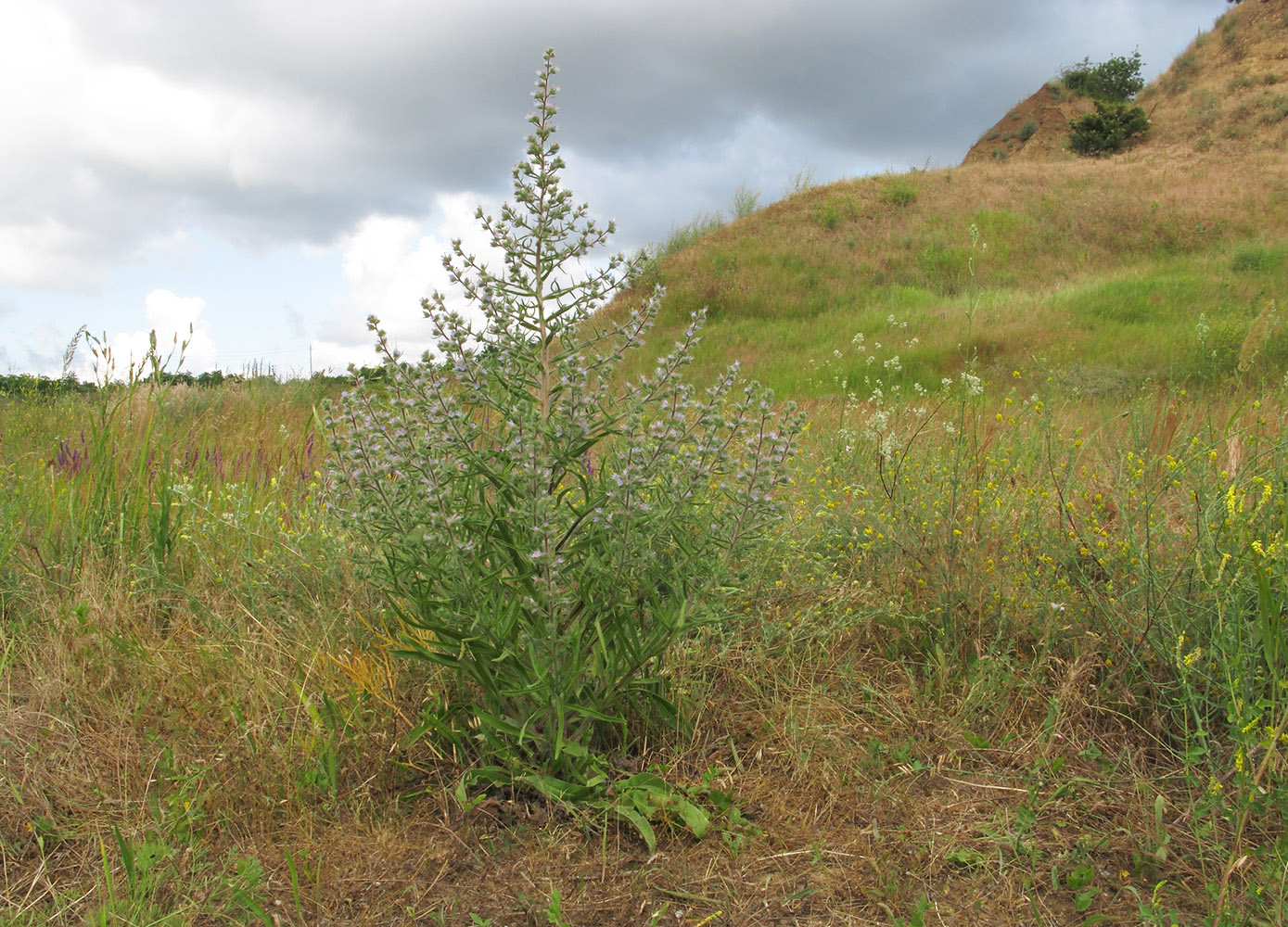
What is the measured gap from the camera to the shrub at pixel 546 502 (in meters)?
1.99

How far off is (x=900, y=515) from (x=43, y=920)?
3107 millimetres

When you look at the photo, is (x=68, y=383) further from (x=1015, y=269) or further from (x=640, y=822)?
(x=1015, y=269)

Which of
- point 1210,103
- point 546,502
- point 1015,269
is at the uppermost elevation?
point 1210,103

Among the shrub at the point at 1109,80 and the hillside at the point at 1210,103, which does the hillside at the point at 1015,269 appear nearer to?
the hillside at the point at 1210,103

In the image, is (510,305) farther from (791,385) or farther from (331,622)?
(791,385)

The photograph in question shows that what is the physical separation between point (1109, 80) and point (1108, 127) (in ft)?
30.5

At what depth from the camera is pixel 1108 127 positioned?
28.9 meters

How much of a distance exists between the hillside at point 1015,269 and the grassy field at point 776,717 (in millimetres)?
5196

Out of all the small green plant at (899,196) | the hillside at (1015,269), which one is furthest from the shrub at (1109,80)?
the small green plant at (899,196)

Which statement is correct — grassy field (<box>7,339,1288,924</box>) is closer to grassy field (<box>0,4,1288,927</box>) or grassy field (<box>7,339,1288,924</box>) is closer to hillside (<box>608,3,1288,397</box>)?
grassy field (<box>0,4,1288,927</box>)

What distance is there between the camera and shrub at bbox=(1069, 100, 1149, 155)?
28.7m

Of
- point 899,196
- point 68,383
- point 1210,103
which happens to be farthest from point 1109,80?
point 68,383

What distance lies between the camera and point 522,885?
194cm

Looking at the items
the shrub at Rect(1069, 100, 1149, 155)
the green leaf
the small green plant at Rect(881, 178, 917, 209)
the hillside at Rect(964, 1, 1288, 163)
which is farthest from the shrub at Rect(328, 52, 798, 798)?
the shrub at Rect(1069, 100, 1149, 155)
